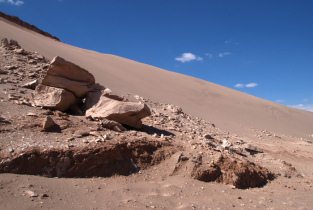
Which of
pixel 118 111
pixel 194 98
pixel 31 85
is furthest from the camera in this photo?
pixel 194 98

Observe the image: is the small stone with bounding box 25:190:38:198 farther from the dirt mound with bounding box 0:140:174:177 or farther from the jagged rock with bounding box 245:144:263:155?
the jagged rock with bounding box 245:144:263:155

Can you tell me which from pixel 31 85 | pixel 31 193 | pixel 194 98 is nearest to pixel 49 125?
pixel 31 193

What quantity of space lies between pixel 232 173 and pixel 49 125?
274cm

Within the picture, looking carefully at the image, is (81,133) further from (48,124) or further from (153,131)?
(153,131)

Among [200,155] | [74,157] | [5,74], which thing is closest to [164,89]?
[5,74]

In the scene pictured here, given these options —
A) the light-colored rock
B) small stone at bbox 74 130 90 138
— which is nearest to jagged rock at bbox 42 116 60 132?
the light-colored rock

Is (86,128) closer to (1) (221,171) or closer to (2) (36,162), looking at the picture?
(2) (36,162)

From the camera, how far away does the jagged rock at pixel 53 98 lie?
20.6 ft

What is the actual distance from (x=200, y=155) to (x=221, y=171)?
1.31 feet

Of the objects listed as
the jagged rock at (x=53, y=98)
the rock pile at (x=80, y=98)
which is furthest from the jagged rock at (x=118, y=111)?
the jagged rock at (x=53, y=98)

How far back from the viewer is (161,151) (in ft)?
19.0

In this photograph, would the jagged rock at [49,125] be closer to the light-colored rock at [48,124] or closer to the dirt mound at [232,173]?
the light-colored rock at [48,124]

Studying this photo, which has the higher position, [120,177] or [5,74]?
[5,74]

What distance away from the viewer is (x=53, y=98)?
20.9 feet
